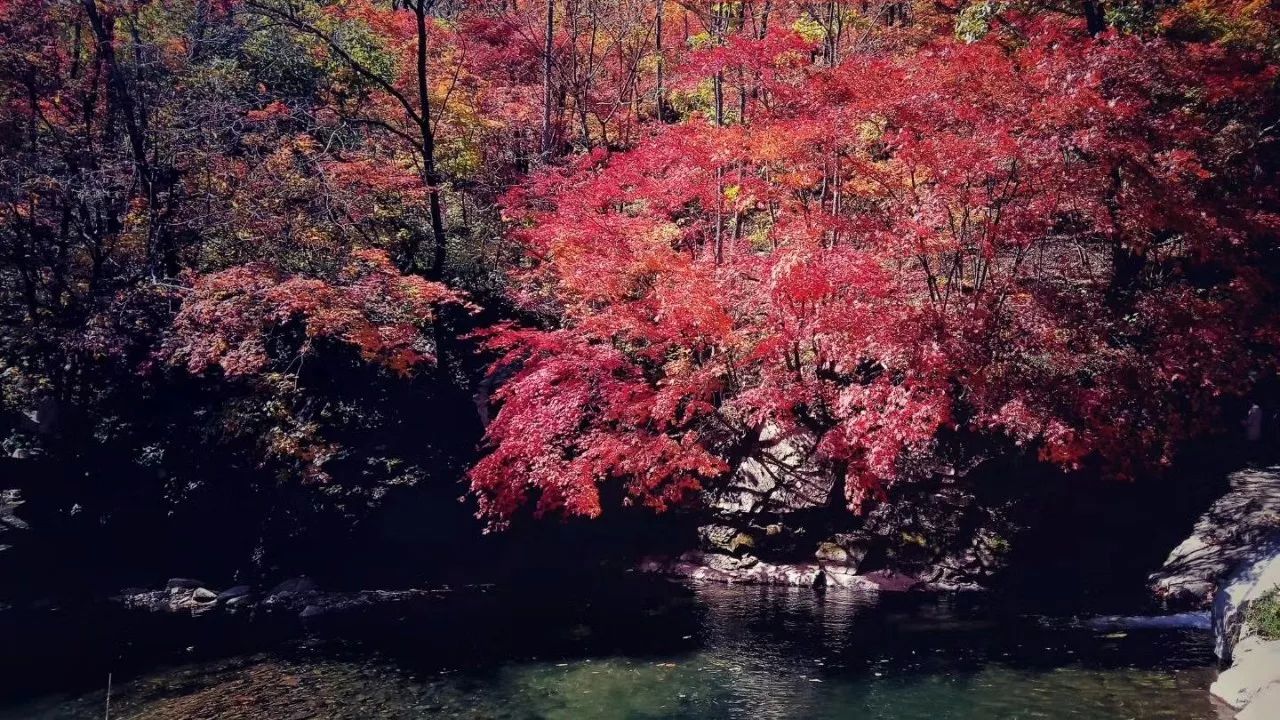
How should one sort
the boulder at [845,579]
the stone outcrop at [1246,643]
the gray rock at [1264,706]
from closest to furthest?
the gray rock at [1264,706], the stone outcrop at [1246,643], the boulder at [845,579]

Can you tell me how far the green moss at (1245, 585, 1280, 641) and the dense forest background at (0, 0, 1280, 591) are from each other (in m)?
2.62

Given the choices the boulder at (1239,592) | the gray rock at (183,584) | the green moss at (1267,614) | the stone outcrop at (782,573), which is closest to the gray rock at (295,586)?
the gray rock at (183,584)

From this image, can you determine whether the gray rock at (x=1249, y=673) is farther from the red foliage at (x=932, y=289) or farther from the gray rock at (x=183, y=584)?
the gray rock at (x=183, y=584)

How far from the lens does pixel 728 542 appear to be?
13.1 meters

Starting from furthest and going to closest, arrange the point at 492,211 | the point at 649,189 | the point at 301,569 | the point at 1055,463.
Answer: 1. the point at 492,211
2. the point at 649,189
3. the point at 301,569
4. the point at 1055,463

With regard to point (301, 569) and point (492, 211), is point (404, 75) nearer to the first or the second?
point (492, 211)

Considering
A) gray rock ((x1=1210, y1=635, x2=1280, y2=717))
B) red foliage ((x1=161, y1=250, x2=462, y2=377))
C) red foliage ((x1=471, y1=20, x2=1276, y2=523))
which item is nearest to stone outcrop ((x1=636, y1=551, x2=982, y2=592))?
red foliage ((x1=471, y1=20, x2=1276, y2=523))

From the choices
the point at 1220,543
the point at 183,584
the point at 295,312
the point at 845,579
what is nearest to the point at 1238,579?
the point at 1220,543

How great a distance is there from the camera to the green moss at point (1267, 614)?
7.96m

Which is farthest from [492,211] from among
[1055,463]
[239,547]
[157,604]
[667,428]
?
[1055,463]

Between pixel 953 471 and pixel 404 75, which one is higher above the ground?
pixel 404 75

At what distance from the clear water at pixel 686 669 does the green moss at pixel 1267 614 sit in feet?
2.51

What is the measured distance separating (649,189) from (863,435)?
6003 mm

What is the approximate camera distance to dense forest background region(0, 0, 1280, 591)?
34.4 ft
